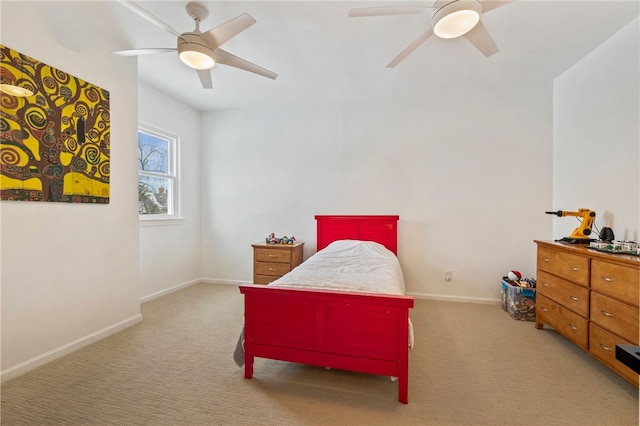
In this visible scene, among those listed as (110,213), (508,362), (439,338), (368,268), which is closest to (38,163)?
(110,213)

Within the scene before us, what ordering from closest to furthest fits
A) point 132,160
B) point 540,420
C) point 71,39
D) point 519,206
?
point 540,420
point 71,39
point 132,160
point 519,206

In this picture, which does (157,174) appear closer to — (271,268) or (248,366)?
(271,268)

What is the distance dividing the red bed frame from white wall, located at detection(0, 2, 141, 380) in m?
1.53

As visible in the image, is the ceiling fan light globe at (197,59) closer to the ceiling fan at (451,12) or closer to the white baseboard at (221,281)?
the ceiling fan at (451,12)

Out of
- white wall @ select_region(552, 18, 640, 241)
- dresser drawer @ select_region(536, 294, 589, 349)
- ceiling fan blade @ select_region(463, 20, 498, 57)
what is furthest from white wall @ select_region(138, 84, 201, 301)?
white wall @ select_region(552, 18, 640, 241)

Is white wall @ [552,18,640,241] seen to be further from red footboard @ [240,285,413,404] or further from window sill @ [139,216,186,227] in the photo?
window sill @ [139,216,186,227]

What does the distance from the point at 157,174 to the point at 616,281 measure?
465 centimetres

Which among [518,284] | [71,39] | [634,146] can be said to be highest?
[71,39]

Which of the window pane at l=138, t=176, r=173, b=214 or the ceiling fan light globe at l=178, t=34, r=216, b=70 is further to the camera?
the window pane at l=138, t=176, r=173, b=214

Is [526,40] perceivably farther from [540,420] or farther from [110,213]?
[110,213]

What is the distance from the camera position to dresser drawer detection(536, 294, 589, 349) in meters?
2.14

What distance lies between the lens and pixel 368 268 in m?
2.59

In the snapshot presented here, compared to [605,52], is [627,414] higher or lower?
lower

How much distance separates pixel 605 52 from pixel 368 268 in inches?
114
